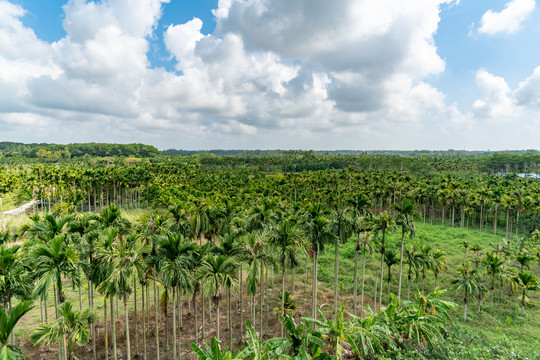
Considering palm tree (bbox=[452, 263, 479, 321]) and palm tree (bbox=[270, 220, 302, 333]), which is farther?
palm tree (bbox=[452, 263, 479, 321])

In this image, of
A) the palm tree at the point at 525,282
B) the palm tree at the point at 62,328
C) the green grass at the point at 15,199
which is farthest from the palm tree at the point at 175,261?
the green grass at the point at 15,199

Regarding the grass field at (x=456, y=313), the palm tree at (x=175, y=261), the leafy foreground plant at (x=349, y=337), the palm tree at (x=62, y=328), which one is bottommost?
the grass field at (x=456, y=313)

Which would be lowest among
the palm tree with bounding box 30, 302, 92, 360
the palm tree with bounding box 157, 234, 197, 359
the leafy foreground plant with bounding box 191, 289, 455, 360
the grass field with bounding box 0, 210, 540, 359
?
the grass field with bounding box 0, 210, 540, 359

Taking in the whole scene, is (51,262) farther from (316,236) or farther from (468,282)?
(468,282)

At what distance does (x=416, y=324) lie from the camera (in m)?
15.3

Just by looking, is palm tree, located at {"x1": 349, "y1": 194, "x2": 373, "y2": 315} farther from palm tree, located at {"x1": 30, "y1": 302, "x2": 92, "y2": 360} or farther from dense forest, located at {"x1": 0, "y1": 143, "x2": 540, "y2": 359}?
palm tree, located at {"x1": 30, "y1": 302, "x2": 92, "y2": 360}

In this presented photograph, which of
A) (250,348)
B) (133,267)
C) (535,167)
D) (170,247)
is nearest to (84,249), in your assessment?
(133,267)

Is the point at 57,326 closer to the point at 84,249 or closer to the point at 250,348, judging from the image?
the point at 84,249

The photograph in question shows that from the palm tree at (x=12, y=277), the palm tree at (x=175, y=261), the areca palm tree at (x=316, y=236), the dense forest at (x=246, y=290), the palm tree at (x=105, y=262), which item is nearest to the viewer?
the dense forest at (x=246, y=290)

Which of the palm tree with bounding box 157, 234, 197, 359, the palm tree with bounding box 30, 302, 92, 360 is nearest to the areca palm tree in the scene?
the palm tree with bounding box 157, 234, 197, 359

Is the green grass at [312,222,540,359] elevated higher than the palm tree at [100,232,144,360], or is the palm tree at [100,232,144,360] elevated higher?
the palm tree at [100,232,144,360]

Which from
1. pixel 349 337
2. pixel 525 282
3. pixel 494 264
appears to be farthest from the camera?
pixel 494 264

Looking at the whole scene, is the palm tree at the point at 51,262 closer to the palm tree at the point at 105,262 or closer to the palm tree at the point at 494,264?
the palm tree at the point at 105,262

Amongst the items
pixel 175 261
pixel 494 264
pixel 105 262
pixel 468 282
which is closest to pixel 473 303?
pixel 494 264
